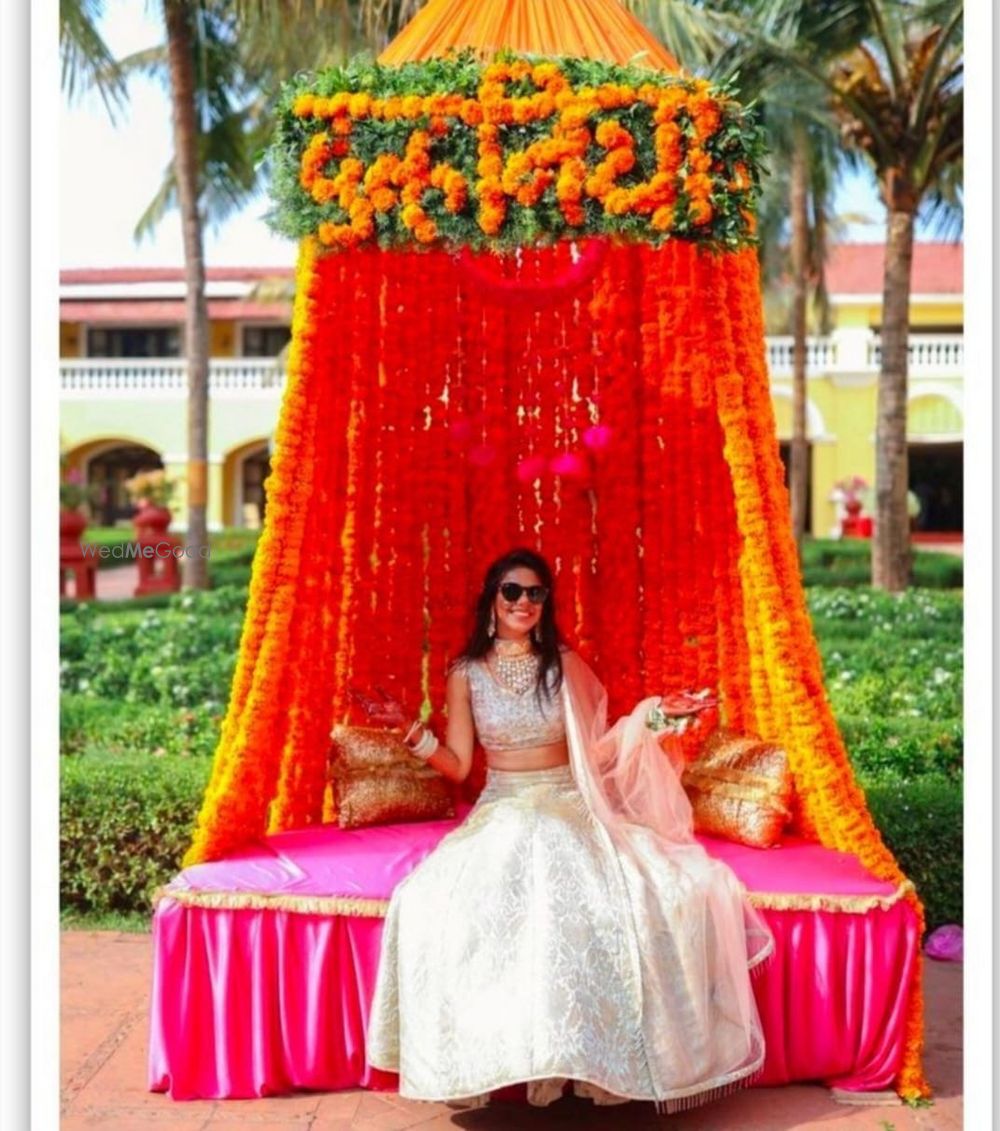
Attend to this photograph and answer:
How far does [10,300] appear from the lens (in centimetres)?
395

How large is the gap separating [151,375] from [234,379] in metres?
1.51

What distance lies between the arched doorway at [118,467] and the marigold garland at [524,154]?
1950 cm

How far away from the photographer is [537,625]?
191 inches

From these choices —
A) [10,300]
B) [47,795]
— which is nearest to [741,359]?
[10,300]

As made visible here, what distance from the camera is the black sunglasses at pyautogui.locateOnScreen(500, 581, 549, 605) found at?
15.5 ft

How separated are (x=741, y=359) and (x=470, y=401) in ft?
5.00

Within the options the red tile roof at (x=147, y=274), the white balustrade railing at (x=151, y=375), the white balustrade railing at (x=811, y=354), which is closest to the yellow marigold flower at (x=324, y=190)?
the white balustrade railing at (x=151, y=375)

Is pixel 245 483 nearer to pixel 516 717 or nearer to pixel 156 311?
pixel 156 311

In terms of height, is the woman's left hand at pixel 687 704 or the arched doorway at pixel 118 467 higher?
the arched doorway at pixel 118 467

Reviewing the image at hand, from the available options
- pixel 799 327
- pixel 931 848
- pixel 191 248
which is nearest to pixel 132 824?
pixel 931 848

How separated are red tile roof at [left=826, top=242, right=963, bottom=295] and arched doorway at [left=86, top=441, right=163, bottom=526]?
11304mm

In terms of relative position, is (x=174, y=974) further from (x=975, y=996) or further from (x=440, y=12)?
(x=440, y=12)

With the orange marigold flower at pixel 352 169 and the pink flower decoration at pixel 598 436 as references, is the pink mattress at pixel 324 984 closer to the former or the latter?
the pink flower decoration at pixel 598 436

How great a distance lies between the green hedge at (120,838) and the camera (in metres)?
6.11
